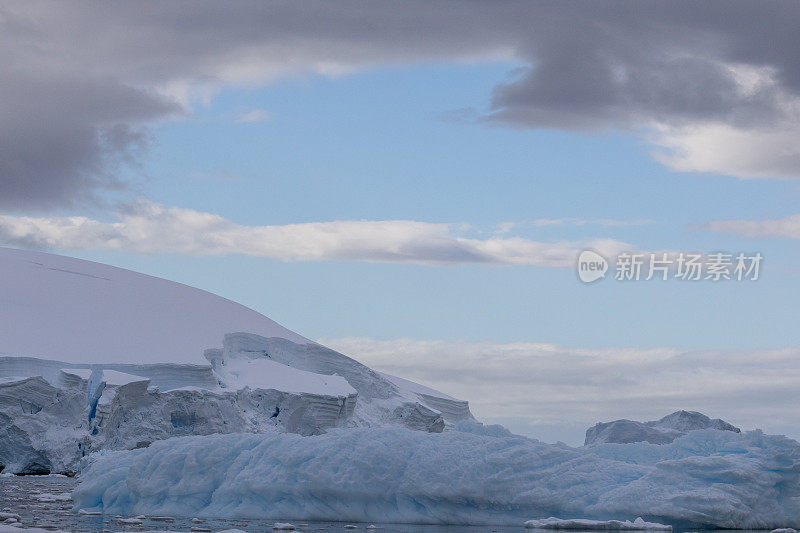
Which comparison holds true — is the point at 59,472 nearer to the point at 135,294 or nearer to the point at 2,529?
the point at 135,294

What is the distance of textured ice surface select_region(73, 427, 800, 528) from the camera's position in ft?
36.6

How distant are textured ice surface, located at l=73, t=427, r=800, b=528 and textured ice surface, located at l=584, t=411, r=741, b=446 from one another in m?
15.4

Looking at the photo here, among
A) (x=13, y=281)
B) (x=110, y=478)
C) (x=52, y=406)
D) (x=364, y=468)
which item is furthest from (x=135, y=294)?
(x=364, y=468)

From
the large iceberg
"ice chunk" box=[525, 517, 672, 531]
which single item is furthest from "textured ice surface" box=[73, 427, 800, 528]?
"ice chunk" box=[525, 517, 672, 531]

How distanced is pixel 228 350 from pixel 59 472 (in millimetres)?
8322

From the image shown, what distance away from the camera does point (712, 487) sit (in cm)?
1135

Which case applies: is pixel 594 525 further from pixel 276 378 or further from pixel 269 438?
pixel 276 378

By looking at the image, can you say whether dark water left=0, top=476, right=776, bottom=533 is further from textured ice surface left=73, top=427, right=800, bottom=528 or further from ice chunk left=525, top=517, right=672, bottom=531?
textured ice surface left=73, top=427, right=800, bottom=528

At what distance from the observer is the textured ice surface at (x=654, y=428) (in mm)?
27422

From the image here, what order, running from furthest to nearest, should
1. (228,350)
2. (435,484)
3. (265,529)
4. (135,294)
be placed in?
(135,294) → (228,350) → (435,484) → (265,529)

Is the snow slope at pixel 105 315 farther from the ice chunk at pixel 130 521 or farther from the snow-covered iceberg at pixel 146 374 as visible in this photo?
the ice chunk at pixel 130 521

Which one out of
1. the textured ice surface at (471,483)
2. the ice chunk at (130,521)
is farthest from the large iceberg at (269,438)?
the ice chunk at (130,521)

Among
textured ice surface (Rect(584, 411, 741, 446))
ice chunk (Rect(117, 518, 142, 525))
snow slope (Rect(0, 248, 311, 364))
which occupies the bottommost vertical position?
ice chunk (Rect(117, 518, 142, 525))

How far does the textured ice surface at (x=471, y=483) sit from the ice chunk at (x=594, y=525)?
0.32m
